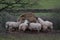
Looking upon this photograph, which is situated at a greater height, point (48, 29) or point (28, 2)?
point (28, 2)

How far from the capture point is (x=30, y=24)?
58.7 inches

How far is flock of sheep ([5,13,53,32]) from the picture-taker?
148 centimetres

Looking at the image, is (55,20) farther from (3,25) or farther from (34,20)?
(3,25)

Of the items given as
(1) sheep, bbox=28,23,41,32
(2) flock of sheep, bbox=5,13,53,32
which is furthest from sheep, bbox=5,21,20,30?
(1) sheep, bbox=28,23,41,32

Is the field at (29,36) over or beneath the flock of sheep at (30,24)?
beneath

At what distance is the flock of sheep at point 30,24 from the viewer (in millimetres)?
1479

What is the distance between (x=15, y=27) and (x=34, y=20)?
0.14 meters

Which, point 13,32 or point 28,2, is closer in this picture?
point 13,32

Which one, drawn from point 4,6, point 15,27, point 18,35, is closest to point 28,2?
point 4,6

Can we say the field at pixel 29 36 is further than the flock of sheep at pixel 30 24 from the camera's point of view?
No

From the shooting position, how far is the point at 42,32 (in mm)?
1510

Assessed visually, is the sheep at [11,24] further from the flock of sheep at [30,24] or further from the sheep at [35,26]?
the sheep at [35,26]

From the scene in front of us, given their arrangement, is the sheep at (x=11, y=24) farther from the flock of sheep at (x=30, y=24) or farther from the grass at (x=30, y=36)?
the grass at (x=30, y=36)

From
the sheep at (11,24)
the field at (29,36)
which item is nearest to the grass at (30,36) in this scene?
the field at (29,36)
